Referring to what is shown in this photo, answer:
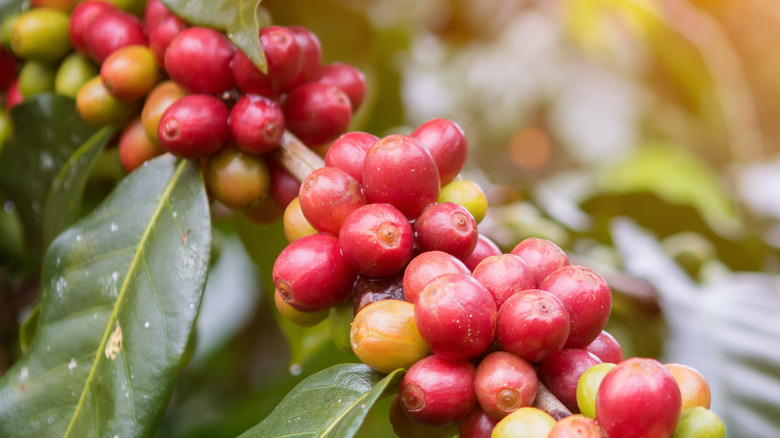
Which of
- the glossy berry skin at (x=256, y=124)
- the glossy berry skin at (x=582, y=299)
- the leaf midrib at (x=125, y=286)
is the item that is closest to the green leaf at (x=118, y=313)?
the leaf midrib at (x=125, y=286)

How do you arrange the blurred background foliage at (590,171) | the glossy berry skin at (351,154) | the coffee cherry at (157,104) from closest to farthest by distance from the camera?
the glossy berry skin at (351,154) < the coffee cherry at (157,104) < the blurred background foliage at (590,171)

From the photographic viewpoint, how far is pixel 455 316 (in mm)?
573

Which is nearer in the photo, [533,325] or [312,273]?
[533,325]

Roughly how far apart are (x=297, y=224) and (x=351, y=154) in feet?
0.37

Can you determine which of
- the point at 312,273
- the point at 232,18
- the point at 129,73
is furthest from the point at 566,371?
the point at 129,73

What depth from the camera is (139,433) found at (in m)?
0.74

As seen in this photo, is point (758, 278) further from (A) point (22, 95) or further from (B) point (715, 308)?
(A) point (22, 95)

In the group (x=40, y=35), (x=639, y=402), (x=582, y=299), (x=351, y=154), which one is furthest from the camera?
(x=40, y=35)

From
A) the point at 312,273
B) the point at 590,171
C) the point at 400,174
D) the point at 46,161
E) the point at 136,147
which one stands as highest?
the point at 400,174

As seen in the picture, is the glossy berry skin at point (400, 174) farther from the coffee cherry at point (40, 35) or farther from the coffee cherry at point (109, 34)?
the coffee cherry at point (40, 35)

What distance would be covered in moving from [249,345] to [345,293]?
4.15 ft

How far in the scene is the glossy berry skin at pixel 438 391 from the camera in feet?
1.95

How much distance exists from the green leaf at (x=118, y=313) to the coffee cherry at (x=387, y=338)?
255 mm

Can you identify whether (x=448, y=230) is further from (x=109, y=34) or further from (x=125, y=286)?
(x=109, y=34)
